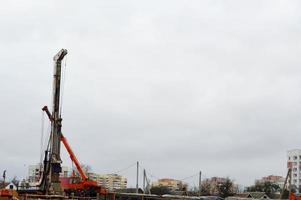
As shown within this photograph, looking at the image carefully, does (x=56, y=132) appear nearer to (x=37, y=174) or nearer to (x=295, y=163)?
(x=37, y=174)

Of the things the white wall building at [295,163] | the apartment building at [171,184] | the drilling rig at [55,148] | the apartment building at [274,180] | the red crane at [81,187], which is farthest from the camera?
the white wall building at [295,163]

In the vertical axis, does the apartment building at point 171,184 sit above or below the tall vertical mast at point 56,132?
below

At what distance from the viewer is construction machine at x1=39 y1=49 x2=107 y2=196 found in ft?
139

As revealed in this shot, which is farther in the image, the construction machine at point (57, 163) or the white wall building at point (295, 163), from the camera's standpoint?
the white wall building at point (295, 163)

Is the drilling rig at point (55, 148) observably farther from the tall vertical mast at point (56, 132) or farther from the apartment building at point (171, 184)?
the apartment building at point (171, 184)

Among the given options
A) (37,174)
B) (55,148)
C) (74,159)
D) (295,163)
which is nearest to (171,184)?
(295,163)

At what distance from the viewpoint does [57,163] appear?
42750mm

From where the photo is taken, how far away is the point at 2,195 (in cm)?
2945

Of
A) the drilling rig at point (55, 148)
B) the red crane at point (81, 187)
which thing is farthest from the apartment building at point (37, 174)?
the red crane at point (81, 187)

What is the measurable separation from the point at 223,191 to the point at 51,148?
58.6 metres

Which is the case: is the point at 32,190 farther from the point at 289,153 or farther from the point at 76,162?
the point at 289,153

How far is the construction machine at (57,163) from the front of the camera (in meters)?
42.2

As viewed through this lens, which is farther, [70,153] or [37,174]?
[37,174]

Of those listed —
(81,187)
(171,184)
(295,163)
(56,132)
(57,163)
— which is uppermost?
(56,132)
